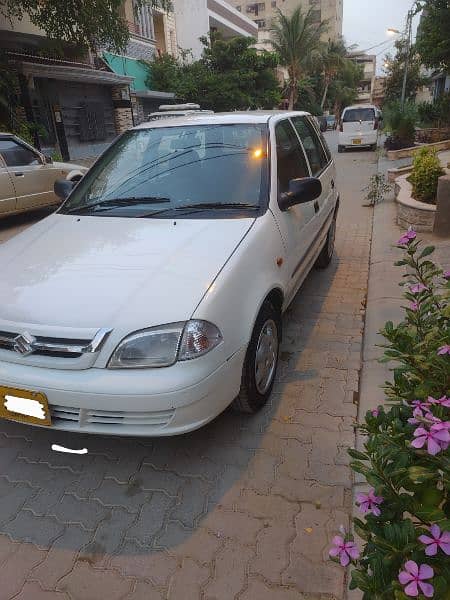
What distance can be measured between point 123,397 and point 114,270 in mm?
727

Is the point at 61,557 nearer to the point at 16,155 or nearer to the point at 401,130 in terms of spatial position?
the point at 16,155

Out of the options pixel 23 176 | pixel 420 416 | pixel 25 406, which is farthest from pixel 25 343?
pixel 23 176

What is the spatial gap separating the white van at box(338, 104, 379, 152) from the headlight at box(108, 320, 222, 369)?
18882 mm

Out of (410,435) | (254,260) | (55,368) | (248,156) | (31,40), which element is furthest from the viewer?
(31,40)

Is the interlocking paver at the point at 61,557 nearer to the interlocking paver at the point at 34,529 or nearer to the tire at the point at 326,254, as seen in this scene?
the interlocking paver at the point at 34,529

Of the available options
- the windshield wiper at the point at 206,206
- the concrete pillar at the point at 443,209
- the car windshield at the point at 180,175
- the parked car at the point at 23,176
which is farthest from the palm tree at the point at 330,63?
the windshield wiper at the point at 206,206

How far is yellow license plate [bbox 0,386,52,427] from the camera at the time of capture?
7.39 ft

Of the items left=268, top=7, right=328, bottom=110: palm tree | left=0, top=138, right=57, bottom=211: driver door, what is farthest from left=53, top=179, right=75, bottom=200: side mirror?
left=268, top=7, right=328, bottom=110: palm tree

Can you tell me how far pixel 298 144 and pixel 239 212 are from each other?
4.79 feet

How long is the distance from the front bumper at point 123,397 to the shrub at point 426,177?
544 centimetres

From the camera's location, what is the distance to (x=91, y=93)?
18.4m

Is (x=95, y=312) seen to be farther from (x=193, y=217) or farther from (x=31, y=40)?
(x=31, y=40)

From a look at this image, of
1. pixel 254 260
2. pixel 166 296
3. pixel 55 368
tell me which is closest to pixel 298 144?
pixel 254 260

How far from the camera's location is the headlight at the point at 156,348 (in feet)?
7.16
